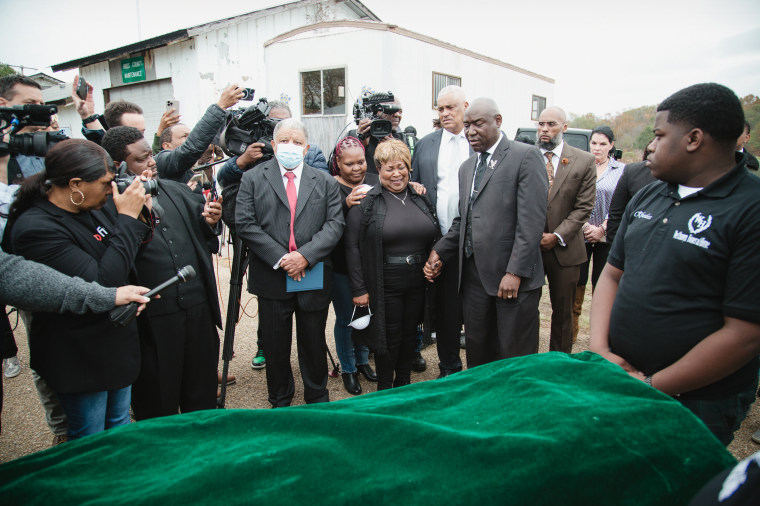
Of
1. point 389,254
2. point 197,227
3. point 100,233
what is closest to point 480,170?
point 389,254

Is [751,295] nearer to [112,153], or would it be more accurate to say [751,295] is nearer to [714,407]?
[714,407]

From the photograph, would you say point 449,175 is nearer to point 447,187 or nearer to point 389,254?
point 447,187

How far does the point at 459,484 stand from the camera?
114 cm

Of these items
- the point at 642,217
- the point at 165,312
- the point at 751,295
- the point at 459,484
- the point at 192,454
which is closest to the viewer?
the point at 459,484

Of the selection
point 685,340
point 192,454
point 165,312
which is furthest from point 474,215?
point 192,454

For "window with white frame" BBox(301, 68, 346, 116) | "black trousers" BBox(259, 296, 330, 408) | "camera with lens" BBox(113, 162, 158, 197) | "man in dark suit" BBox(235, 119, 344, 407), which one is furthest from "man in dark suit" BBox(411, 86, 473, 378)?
"window with white frame" BBox(301, 68, 346, 116)

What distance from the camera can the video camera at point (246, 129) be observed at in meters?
3.48

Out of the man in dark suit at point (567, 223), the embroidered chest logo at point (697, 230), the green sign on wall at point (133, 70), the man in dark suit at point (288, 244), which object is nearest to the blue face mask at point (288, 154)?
the man in dark suit at point (288, 244)

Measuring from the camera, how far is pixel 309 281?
3.22 m

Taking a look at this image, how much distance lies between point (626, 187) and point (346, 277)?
281 cm

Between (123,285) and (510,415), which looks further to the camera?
(123,285)

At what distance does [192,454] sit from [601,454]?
46.9 inches

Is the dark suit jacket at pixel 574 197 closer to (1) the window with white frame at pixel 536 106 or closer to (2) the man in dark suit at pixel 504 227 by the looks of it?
(2) the man in dark suit at pixel 504 227

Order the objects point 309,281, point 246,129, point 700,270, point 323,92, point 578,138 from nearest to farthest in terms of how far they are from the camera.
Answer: point 700,270, point 309,281, point 246,129, point 578,138, point 323,92
